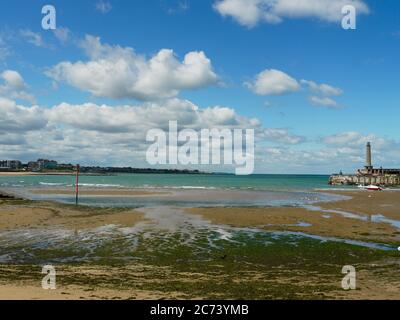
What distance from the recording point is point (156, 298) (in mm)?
11938

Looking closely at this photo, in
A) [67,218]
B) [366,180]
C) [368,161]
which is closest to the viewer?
[67,218]

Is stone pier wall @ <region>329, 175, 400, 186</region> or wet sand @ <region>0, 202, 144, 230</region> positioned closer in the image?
wet sand @ <region>0, 202, 144, 230</region>

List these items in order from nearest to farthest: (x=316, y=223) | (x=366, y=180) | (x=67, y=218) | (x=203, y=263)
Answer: (x=203, y=263) → (x=316, y=223) → (x=67, y=218) → (x=366, y=180)

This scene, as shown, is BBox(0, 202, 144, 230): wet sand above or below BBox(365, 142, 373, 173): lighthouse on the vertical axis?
below

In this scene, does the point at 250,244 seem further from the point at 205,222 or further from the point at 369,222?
the point at 369,222

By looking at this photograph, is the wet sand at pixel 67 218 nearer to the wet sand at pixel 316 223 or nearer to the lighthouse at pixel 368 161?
the wet sand at pixel 316 223

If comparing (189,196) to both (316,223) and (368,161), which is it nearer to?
(316,223)

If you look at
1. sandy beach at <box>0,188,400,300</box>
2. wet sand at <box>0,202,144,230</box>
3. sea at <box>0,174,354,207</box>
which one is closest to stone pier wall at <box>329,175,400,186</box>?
sea at <box>0,174,354,207</box>

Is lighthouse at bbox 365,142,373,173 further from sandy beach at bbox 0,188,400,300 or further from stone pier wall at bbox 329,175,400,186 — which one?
sandy beach at bbox 0,188,400,300

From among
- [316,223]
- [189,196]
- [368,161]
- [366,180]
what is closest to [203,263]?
[316,223]

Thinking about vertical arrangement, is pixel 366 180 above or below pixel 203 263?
above

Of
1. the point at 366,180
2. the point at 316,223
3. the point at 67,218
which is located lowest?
the point at 316,223

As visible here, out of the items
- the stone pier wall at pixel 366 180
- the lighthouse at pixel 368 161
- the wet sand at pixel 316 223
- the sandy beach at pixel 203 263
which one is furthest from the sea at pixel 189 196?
the lighthouse at pixel 368 161

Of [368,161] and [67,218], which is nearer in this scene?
[67,218]
